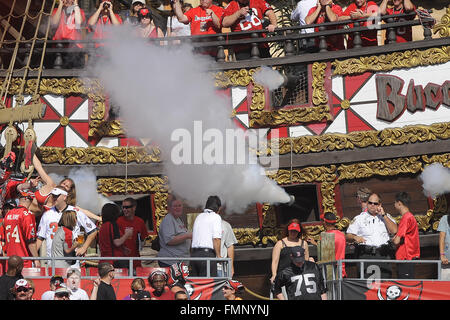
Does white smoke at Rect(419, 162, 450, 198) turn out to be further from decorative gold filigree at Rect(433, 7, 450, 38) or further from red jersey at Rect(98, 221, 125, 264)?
red jersey at Rect(98, 221, 125, 264)

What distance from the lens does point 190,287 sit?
538 inches

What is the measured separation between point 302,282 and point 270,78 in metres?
4.87

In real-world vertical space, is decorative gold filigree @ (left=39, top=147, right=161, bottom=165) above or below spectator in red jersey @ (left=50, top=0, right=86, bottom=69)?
below

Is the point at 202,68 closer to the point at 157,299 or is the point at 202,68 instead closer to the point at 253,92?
the point at 253,92

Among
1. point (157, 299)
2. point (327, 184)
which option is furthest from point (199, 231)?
point (327, 184)

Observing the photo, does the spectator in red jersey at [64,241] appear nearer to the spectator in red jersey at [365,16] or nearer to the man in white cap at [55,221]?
the man in white cap at [55,221]

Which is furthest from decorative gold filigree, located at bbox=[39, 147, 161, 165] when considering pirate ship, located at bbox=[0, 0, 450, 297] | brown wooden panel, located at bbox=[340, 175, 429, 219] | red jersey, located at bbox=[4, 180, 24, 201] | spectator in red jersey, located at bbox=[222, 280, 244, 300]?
spectator in red jersey, located at bbox=[222, 280, 244, 300]

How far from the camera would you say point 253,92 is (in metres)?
17.6

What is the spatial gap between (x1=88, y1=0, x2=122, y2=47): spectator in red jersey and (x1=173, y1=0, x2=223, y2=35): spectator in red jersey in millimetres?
1010

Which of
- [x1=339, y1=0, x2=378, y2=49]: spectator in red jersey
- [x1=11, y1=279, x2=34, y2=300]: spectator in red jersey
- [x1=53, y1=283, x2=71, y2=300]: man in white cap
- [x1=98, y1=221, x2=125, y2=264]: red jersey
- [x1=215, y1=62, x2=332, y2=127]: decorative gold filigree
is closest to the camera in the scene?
[x1=11, y1=279, x2=34, y2=300]: spectator in red jersey

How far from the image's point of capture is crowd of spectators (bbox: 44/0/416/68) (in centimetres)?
1772

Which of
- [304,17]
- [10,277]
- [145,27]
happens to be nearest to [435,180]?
[304,17]

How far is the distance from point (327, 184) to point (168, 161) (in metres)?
2.53

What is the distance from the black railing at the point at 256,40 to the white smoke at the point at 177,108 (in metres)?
Answer: 0.25
